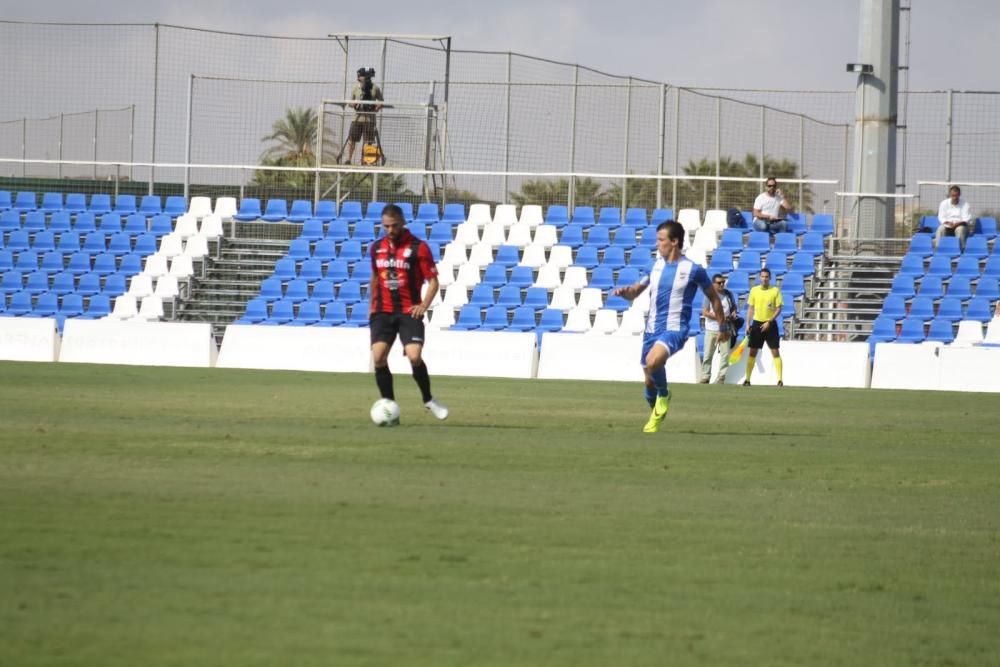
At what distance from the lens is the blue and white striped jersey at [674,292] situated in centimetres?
1447

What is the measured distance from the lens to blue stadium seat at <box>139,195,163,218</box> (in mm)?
35438

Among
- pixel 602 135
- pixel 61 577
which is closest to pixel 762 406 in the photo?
pixel 61 577

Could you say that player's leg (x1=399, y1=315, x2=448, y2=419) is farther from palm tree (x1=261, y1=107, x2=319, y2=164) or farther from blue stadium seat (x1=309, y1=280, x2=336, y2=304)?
palm tree (x1=261, y1=107, x2=319, y2=164)

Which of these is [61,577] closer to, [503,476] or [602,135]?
[503,476]

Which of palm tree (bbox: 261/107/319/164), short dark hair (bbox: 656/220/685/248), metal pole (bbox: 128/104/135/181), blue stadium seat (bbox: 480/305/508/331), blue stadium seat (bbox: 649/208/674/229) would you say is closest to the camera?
short dark hair (bbox: 656/220/685/248)

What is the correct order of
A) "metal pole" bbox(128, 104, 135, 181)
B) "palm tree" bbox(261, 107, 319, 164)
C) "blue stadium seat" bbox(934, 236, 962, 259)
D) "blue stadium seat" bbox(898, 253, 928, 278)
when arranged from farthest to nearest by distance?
"palm tree" bbox(261, 107, 319, 164) → "metal pole" bbox(128, 104, 135, 181) → "blue stadium seat" bbox(934, 236, 962, 259) → "blue stadium seat" bbox(898, 253, 928, 278)

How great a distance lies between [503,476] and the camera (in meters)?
10.5

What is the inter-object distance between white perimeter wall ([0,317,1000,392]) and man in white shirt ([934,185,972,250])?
5787 millimetres

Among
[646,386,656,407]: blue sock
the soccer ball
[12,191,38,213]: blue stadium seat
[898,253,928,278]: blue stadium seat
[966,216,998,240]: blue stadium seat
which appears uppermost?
[12,191,38,213]: blue stadium seat

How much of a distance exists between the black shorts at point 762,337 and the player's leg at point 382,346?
13.5 metres

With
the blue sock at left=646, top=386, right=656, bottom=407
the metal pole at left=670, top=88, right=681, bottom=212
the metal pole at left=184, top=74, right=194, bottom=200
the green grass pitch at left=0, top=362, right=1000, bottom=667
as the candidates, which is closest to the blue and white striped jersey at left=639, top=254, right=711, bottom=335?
the blue sock at left=646, top=386, right=656, bottom=407

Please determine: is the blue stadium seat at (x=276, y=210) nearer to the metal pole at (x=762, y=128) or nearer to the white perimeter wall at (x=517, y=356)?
the white perimeter wall at (x=517, y=356)

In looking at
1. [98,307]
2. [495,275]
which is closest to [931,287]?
[495,275]

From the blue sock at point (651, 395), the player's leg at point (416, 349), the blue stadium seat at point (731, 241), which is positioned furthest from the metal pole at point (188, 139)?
the blue sock at point (651, 395)
